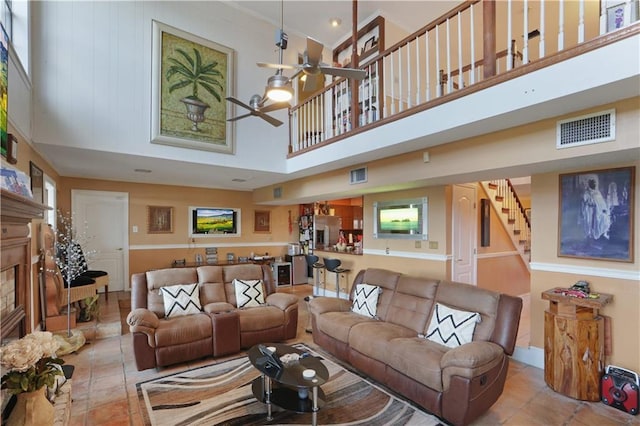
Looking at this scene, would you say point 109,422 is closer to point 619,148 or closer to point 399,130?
point 399,130

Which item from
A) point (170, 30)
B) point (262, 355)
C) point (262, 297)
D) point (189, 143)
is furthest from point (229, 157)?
point (262, 355)

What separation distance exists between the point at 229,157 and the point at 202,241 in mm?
3239

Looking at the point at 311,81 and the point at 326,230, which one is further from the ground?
the point at 311,81

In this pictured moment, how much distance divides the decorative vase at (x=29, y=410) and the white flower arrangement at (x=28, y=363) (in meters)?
0.04

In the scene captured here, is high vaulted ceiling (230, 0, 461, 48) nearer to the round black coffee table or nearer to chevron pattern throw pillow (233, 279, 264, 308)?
chevron pattern throw pillow (233, 279, 264, 308)

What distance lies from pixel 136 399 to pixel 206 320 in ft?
3.14

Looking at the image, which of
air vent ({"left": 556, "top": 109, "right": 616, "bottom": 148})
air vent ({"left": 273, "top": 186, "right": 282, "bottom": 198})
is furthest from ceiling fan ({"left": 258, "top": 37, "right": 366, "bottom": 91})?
air vent ({"left": 273, "top": 186, "right": 282, "bottom": 198})

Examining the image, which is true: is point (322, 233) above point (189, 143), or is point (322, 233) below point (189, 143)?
below

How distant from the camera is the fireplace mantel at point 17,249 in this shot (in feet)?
6.26

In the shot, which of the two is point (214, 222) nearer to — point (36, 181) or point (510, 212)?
point (36, 181)

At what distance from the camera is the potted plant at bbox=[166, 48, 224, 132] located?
169 inches

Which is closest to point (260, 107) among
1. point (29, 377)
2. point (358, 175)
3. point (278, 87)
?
point (278, 87)

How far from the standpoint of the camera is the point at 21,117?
2.95 meters

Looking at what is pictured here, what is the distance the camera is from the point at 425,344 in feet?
Answer: 9.39
